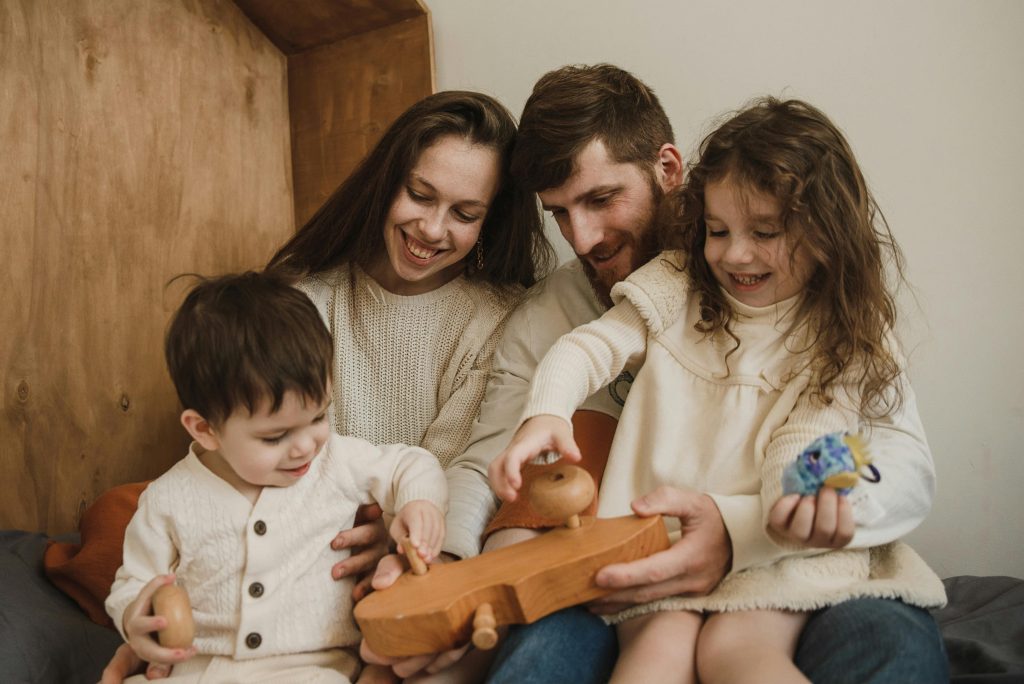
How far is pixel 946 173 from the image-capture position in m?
1.36

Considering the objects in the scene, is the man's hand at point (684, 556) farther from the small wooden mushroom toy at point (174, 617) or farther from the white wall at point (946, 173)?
the white wall at point (946, 173)

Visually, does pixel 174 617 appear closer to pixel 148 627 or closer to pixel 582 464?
pixel 148 627

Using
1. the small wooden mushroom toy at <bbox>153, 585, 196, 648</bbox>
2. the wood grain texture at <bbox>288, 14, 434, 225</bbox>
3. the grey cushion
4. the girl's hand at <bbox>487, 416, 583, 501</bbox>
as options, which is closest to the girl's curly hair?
the girl's hand at <bbox>487, 416, 583, 501</bbox>

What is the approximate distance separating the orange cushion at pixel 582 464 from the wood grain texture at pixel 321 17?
1011 mm

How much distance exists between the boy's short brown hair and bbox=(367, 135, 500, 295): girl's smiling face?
1.34 feet

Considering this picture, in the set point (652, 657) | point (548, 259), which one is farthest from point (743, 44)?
point (652, 657)

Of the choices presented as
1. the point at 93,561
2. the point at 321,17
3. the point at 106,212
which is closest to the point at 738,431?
the point at 93,561

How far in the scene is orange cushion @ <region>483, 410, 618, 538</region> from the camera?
104 cm

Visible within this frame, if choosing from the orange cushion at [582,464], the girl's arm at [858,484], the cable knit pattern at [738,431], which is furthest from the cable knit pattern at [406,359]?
the girl's arm at [858,484]

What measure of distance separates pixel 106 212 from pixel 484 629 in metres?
1.13

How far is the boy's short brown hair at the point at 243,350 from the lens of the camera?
89 cm

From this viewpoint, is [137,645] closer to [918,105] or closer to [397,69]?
[397,69]

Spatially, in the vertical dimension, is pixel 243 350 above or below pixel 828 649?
above

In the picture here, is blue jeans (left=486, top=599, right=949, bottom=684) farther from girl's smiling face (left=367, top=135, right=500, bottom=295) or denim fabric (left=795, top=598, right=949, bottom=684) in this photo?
girl's smiling face (left=367, top=135, right=500, bottom=295)
